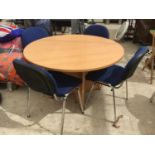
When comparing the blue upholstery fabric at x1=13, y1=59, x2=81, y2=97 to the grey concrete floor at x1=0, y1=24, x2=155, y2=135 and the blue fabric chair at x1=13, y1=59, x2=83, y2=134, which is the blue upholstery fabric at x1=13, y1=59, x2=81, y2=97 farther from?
the grey concrete floor at x1=0, y1=24, x2=155, y2=135

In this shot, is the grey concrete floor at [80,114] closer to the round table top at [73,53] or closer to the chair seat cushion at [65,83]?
the chair seat cushion at [65,83]

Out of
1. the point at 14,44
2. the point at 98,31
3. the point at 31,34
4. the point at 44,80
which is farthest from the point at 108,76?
the point at 14,44

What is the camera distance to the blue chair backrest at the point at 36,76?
1.60m

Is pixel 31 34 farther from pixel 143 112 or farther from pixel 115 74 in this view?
pixel 143 112

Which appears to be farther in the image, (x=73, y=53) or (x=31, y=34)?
(x=31, y=34)

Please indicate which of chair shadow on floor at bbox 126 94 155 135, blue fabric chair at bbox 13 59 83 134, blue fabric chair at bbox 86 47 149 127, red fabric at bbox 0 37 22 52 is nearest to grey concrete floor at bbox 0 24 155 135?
chair shadow on floor at bbox 126 94 155 135

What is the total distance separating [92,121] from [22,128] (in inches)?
28.4

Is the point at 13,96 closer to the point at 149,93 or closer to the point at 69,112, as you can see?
the point at 69,112

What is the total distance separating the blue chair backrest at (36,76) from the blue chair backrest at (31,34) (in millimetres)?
862

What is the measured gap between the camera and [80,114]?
7.55ft

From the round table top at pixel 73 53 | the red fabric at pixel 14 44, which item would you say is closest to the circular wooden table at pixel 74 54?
the round table top at pixel 73 53

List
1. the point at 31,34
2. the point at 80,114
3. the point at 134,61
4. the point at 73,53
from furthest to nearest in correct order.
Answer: the point at 31,34, the point at 80,114, the point at 73,53, the point at 134,61

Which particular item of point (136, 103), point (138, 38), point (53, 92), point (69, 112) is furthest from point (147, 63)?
point (53, 92)

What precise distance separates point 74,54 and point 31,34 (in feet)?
2.58
